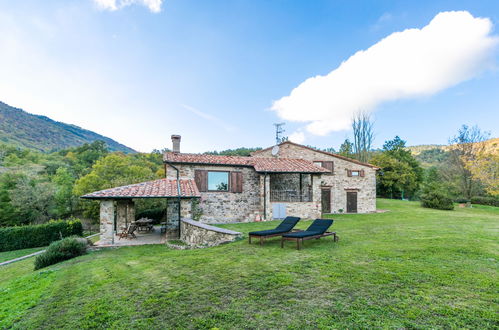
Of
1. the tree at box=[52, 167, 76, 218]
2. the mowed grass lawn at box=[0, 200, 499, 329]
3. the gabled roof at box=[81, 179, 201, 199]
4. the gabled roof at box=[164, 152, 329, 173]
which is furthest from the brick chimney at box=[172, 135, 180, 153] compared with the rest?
the tree at box=[52, 167, 76, 218]

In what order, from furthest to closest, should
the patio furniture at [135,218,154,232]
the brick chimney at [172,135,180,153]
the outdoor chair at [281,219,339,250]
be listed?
the brick chimney at [172,135,180,153]
the patio furniture at [135,218,154,232]
the outdoor chair at [281,219,339,250]

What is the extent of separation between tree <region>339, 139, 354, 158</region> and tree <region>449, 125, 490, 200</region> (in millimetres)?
13703

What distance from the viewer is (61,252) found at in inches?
340

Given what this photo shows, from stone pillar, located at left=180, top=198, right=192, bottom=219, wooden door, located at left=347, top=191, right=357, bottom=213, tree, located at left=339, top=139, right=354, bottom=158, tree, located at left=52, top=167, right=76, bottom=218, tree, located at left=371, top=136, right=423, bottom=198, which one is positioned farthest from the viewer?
tree, located at left=339, top=139, right=354, bottom=158

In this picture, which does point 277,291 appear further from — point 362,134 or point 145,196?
point 362,134

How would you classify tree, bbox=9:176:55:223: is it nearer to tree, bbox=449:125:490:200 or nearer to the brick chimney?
the brick chimney

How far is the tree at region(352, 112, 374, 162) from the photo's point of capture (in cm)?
3541

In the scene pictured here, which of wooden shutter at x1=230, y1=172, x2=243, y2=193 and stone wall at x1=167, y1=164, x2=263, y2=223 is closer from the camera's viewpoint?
stone wall at x1=167, y1=164, x2=263, y2=223

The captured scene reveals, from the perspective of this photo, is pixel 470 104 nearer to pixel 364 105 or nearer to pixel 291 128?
pixel 291 128

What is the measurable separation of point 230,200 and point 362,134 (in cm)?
2822

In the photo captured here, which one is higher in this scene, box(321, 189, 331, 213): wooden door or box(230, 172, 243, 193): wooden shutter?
box(230, 172, 243, 193): wooden shutter

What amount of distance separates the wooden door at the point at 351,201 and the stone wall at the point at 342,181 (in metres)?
0.26

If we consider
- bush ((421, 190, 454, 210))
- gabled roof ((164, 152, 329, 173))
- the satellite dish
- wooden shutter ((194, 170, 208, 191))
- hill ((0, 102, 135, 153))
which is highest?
hill ((0, 102, 135, 153))

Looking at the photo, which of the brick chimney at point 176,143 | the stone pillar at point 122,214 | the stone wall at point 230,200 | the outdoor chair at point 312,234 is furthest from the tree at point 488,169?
the stone pillar at point 122,214
